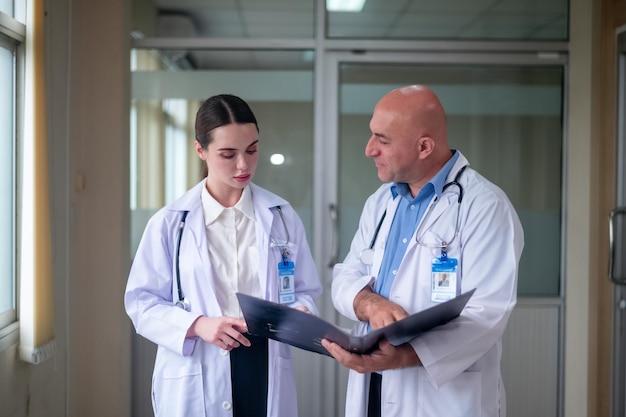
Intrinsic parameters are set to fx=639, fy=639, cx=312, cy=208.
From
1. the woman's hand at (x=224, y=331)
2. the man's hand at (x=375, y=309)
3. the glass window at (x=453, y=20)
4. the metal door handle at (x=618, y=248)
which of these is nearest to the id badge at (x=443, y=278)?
the man's hand at (x=375, y=309)

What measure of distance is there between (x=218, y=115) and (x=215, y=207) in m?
0.30

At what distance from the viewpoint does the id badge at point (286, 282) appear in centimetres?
210

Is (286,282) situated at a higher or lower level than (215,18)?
lower

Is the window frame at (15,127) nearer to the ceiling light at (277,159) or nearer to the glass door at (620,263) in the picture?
the ceiling light at (277,159)

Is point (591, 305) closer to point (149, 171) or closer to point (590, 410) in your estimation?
point (590, 410)

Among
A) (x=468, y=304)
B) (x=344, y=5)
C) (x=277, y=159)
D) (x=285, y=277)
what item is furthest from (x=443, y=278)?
(x=344, y=5)

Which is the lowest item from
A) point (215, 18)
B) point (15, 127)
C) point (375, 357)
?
point (375, 357)

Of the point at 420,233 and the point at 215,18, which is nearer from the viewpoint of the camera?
the point at 420,233

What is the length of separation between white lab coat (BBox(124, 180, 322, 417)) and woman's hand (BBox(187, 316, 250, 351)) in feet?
0.20

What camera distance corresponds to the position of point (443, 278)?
1830 mm

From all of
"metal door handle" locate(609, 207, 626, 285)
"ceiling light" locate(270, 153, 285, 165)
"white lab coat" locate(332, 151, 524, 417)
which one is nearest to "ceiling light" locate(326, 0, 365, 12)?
"ceiling light" locate(270, 153, 285, 165)

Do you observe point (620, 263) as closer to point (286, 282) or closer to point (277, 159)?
point (277, 159)

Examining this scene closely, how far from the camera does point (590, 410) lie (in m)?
3.67

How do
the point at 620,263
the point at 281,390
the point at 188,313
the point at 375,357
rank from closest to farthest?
the point at 375,357, the point at 188,313, the point at 281,390, the point at 620,263
